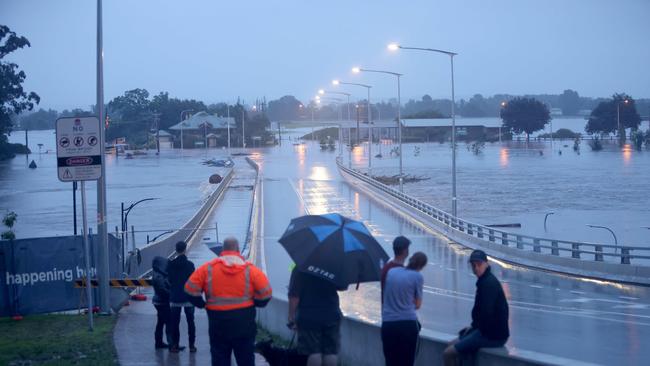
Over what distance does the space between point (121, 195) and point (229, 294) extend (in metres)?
71.9

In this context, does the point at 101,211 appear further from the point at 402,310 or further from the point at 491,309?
the point at 491,309

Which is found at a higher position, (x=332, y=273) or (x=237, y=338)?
(x=332, y=273)

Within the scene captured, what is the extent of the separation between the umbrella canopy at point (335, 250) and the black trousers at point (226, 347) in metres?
0.94

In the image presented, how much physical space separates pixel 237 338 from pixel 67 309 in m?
8.53

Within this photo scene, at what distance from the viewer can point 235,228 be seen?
141 ft

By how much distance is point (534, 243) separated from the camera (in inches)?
1204

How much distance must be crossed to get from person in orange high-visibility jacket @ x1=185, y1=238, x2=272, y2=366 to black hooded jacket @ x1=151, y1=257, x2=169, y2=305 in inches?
135

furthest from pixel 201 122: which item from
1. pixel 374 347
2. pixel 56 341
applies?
pixel 374 347

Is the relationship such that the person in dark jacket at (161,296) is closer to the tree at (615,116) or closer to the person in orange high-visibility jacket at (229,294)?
the person in orange high-visibility jacket at (229,294)

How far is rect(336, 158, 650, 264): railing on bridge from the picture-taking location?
27.2 m

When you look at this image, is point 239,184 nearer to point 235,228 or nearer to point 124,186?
point 124,186

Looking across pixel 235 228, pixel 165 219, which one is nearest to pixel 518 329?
pixel 235 228

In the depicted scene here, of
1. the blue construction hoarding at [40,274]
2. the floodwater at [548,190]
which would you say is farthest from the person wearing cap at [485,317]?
the floodwater at [548,190]

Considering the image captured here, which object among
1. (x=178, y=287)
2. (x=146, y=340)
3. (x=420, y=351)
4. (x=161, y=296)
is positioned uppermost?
(x=178, y=287)
